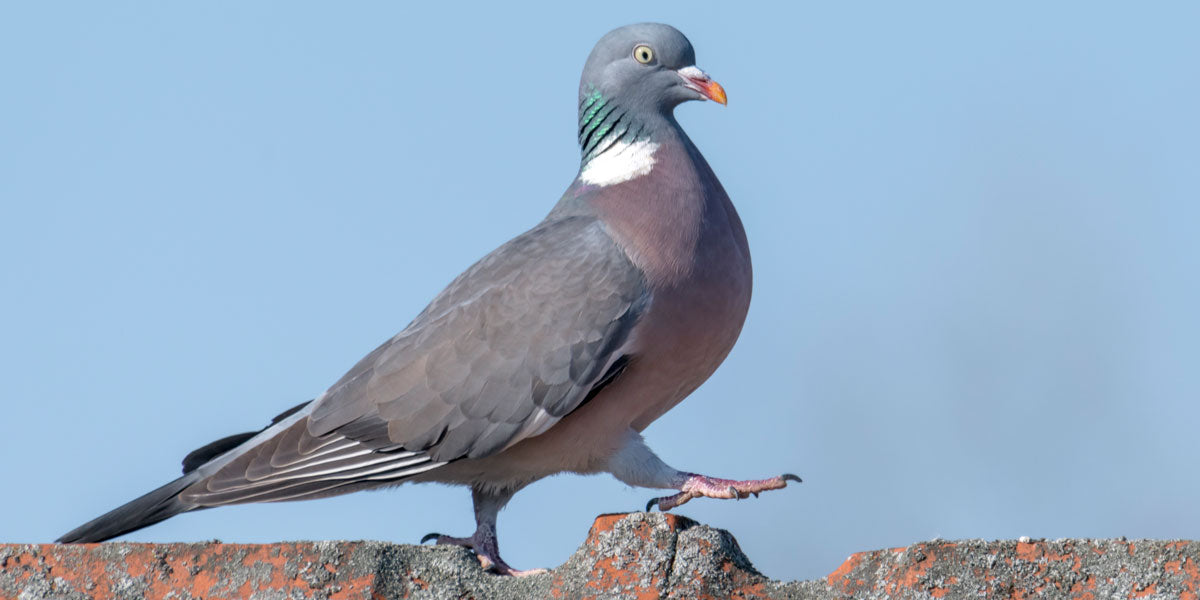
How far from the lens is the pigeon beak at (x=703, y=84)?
19.5 feet

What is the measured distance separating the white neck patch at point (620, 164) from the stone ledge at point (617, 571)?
99.6 inches

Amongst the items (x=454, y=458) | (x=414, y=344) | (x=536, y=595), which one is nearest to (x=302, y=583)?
(x=536, y=595)

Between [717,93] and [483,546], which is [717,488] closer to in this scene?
[483,546]

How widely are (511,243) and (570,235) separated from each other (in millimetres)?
349

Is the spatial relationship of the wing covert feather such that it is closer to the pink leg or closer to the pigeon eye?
the pink leg

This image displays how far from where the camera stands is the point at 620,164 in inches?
229

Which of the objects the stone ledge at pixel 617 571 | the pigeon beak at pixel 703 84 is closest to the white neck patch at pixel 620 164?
the pigeon beak at pixel 703 84

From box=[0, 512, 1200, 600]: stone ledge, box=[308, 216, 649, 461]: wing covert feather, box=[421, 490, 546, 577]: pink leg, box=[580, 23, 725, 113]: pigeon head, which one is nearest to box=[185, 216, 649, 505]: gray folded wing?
box=[308, 216, 649, 461]: wing covert feather

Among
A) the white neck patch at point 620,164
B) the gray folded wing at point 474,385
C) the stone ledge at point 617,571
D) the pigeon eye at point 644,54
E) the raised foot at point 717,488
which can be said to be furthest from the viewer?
the pigeon eye at point 644,54

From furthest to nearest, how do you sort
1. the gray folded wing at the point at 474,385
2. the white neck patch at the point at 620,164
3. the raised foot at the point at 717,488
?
1. the white neck patch at the point at 620,164
2. the gray folded wing at the point at 474,385
3. the raised foot at the point at 717,488

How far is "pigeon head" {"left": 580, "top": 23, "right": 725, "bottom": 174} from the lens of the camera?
234 inches

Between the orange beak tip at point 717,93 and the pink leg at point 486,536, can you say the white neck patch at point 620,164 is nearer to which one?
the orange beak tip at point 717,93

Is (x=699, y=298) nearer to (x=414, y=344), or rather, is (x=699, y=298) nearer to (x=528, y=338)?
(x=528, y=338)

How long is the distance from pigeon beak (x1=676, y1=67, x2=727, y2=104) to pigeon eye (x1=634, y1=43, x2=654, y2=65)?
0.14 metres
